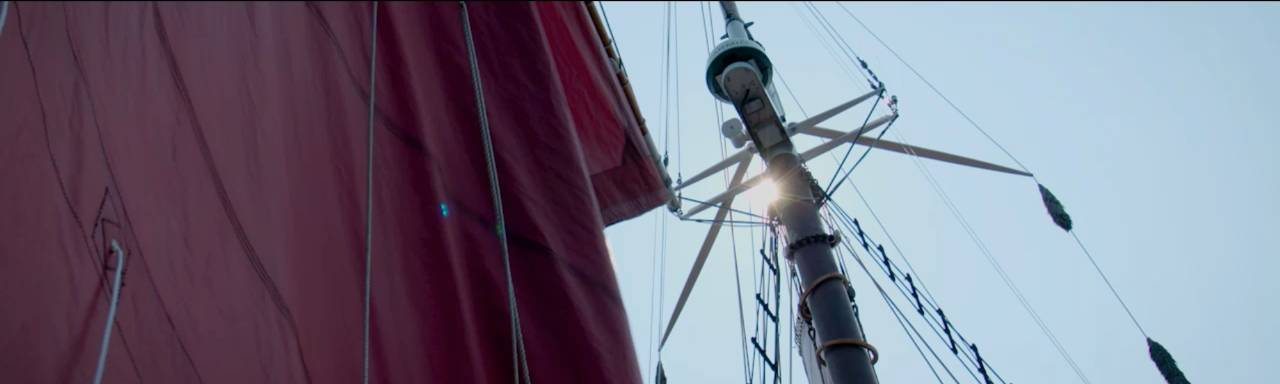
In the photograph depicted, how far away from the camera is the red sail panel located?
172cm

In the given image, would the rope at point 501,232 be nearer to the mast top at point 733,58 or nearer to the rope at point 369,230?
the rope at point 369,230

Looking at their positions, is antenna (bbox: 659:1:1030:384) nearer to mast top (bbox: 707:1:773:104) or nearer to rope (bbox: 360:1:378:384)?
mast top (bbox: 707:1:773:104)

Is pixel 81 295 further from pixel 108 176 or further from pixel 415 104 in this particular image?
pixel 415 104

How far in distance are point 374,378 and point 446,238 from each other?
14.0 inches

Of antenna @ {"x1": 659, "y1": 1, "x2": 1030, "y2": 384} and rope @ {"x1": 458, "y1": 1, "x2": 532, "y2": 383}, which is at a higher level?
antenna @ {"x1": 659, "y1": 1, "x2": 1030, "y2": 384}

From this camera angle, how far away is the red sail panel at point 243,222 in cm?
172

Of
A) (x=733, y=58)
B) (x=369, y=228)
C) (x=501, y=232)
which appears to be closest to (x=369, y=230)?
(x=369, y=228)

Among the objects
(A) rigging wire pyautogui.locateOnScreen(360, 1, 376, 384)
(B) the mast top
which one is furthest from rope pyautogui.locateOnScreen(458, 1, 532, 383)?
(B) the mast top

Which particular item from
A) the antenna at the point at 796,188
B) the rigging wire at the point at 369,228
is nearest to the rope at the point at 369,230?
the rigging wire at the point at 369,228

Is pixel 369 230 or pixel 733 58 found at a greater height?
pixel 733 58

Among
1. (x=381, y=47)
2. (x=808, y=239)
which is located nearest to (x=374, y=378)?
(x=381, y=47)

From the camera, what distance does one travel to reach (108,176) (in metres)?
1.75

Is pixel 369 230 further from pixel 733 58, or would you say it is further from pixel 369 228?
pixel 733 58

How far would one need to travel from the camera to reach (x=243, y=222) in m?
1.79
